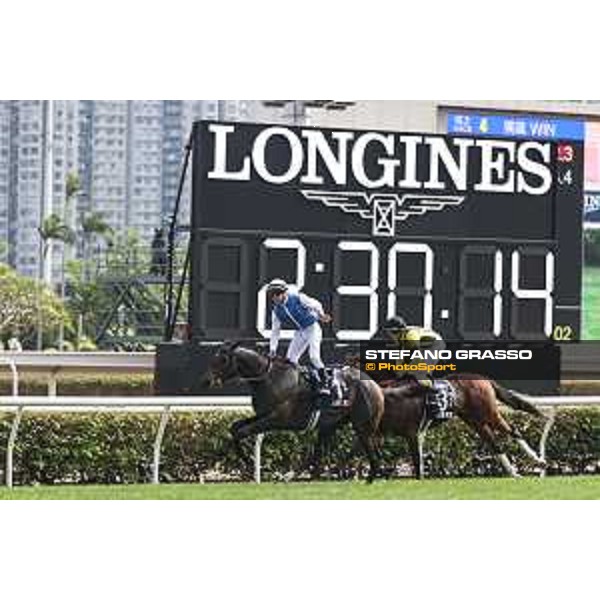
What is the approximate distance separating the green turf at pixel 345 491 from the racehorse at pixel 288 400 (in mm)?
164

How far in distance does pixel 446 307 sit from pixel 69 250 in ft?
6.84

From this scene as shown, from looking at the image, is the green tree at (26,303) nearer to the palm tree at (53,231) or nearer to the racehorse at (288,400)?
the palm tree at (53,231)

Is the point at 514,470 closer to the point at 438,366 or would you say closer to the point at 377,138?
the point at 438,366

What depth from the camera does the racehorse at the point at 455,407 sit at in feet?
24.4

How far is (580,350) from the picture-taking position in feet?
24.9

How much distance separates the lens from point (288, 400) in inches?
288

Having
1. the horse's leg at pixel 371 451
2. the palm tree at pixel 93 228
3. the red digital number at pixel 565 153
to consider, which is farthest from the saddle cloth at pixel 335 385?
the red digital number at pixel 565 153

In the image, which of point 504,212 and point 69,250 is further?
point 504,212

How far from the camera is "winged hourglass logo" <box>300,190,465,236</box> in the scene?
7.48 meters

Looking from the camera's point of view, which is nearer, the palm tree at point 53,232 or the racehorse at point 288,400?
the palm tree at point 53,232

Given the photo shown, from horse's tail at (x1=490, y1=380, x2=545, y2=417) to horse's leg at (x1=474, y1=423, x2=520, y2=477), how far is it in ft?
0.61

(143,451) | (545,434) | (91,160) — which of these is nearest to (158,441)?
(143,451)

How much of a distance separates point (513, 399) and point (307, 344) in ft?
3.98
